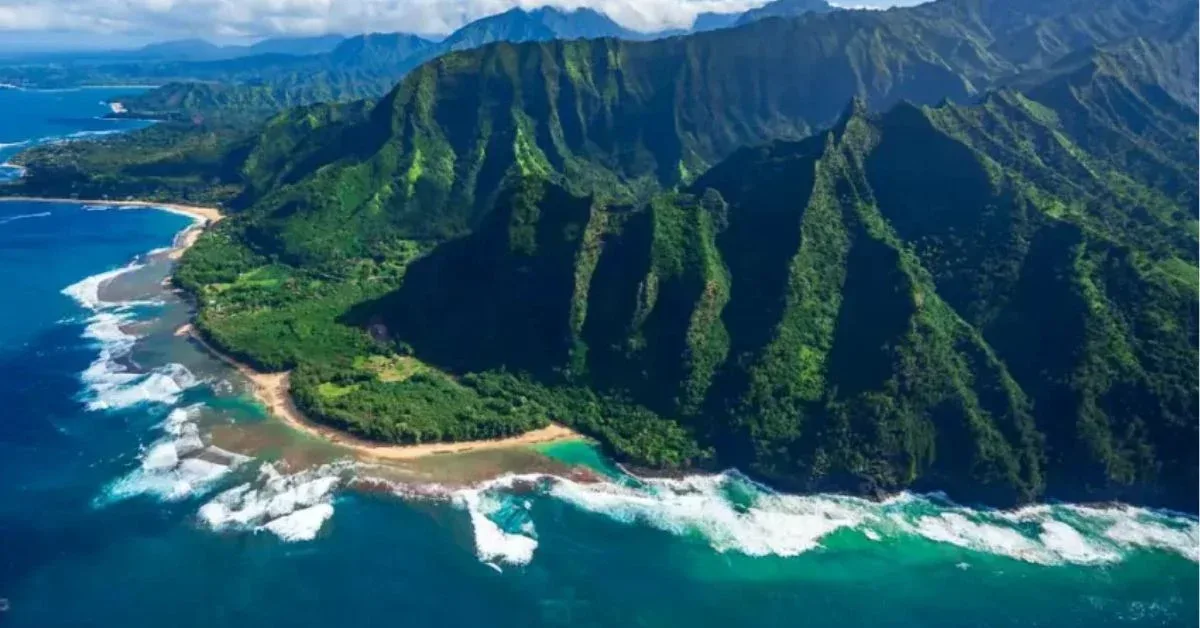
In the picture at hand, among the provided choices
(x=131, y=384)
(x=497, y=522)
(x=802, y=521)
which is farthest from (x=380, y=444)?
(x=802, y=521)

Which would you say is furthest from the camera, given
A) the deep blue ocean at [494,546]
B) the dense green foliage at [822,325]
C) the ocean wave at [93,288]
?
the ocean wave at [93,288]

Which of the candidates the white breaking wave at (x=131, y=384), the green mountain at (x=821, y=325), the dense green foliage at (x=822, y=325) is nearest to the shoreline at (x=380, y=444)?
the green mountain at (x=821, y=325)

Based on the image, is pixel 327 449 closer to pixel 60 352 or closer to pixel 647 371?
pixel 647 371

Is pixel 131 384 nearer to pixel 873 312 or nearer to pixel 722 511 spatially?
pixel 722 511

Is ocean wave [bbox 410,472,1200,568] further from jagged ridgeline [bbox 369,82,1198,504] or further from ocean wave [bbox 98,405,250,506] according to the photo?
ocean wave [bbox 98,405,250,506]

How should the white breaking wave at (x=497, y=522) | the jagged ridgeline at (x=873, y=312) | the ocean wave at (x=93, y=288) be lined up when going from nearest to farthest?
the white breaking wave at (x=497, y=522) < the jagged ridgeline at (x=873, y=312) < the ocean wave at (x=93, y=288)

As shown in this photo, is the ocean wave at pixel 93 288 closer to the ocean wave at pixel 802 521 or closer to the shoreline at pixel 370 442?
the shoreline at pixel 370 442

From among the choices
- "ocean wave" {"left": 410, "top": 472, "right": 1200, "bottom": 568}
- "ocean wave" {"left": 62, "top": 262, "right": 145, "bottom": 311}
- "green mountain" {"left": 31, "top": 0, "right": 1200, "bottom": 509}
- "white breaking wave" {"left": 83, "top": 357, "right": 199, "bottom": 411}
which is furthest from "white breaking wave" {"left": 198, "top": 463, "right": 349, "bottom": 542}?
"ocean wave" {"left": 62, "top": 262, "right": 145, "bottom": 311}
